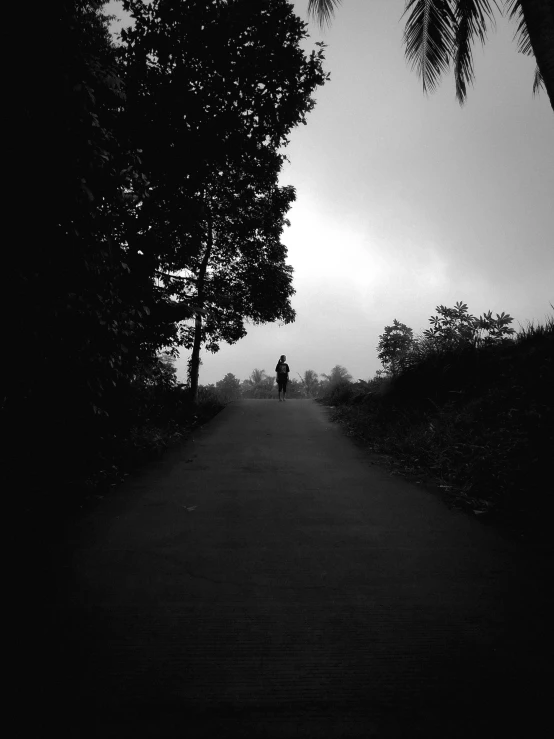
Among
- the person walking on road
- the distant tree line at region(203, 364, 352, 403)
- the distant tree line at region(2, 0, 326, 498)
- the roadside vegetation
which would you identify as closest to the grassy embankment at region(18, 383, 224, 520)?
the distant tree line at region(2, 0, 326, 498)

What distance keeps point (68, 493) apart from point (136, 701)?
2.90 metres

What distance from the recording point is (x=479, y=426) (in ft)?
17.3

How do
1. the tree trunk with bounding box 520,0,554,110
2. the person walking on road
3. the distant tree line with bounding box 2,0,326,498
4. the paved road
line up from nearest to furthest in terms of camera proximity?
1. the paved road
2. the distant tree line with bounding box 2,0,326,498
3. the tree trunk with bounding box 520,0,554,110
4. the person walking on road

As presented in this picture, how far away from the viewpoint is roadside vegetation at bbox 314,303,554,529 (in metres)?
3.78

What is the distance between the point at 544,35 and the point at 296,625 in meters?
6.84

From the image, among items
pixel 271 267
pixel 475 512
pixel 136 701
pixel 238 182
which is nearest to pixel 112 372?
pixel 136 701

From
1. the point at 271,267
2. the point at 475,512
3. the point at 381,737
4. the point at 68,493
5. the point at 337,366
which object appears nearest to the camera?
the point at 381,737

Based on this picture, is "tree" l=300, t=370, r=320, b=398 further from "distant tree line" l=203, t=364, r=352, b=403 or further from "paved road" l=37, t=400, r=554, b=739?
"paved road" l=37, t=400, r=554, b=739

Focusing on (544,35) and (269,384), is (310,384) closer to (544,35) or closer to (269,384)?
(269,384)

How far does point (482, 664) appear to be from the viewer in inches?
69.3

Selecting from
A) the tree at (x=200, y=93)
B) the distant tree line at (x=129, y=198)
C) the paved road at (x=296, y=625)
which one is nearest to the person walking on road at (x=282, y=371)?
the distant tree line at (x=129, y=198)

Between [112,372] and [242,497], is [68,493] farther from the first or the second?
[242,497]

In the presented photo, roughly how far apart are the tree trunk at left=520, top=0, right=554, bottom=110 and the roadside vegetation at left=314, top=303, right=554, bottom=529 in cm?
359

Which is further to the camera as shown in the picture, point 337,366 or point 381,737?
point 337,366
